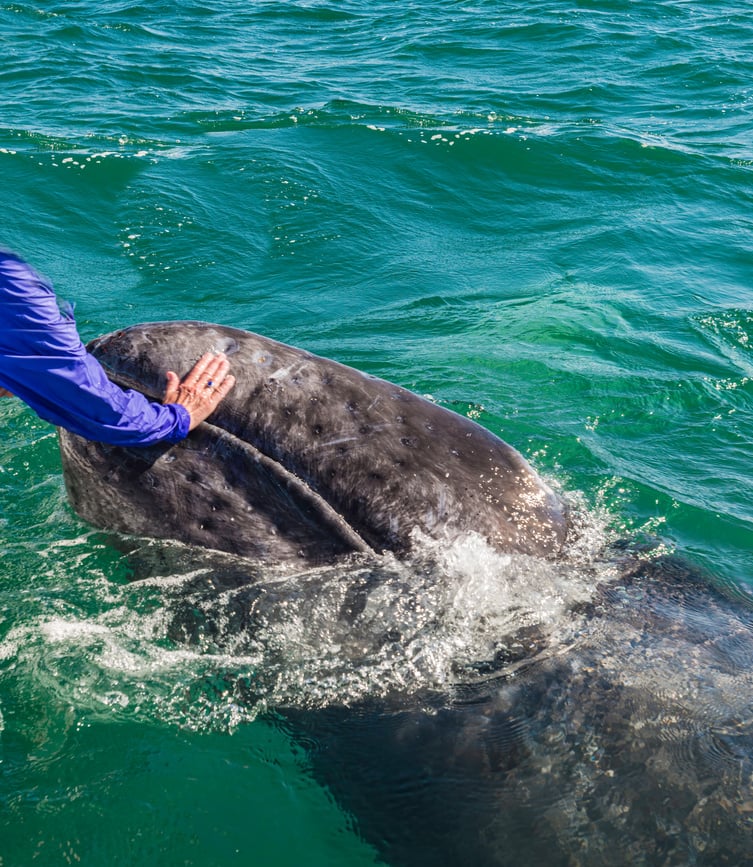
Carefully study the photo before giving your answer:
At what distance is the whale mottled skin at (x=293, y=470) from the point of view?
5.70 metres

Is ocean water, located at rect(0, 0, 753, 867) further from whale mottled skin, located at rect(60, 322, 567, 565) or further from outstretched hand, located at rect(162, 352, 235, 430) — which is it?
outstretched hand, located at rect(162, 352, 235, 430)

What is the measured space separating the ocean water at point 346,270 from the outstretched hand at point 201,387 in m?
1.18

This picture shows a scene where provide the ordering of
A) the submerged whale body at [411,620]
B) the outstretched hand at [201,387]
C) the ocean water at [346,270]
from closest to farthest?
the submerged whale body at [411,620] < the ocean water at [346,270] < the outstretched hand at [201,387]

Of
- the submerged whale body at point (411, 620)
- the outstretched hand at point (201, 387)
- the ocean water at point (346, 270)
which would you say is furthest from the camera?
the outstretched hand at point (201, 387)

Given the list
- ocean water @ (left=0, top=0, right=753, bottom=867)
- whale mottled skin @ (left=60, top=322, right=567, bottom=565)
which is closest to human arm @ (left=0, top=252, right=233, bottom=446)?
whale mottled skin @ (left=60, top=322, right=567, bottom=565)

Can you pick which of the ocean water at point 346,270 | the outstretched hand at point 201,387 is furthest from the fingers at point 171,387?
the ocean water at point 346,270

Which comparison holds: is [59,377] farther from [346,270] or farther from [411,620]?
[346,270]

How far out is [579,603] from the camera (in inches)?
228

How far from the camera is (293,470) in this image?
18.7ft

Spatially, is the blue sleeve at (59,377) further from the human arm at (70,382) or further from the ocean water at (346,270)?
the ocean water at (346,270)

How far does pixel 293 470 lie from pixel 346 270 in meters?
8.72

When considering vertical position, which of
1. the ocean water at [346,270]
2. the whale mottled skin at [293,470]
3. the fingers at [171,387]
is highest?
the fingers at [171,387]

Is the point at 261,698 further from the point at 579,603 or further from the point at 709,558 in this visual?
the point at 709,558

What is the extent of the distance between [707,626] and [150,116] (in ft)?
56.5
